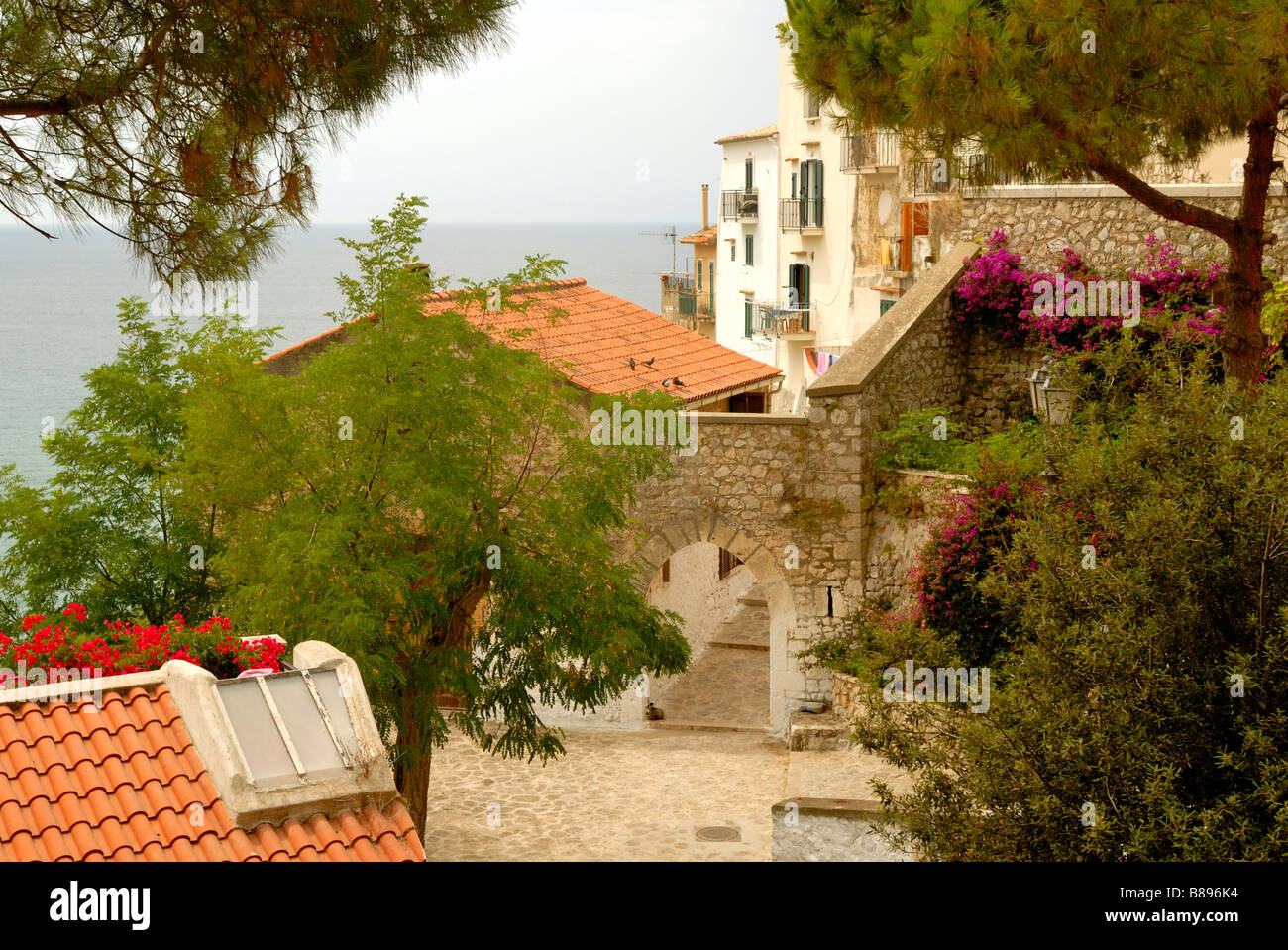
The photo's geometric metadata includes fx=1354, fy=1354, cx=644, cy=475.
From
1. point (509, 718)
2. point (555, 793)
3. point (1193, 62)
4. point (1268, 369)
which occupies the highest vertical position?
point (1193, 62)

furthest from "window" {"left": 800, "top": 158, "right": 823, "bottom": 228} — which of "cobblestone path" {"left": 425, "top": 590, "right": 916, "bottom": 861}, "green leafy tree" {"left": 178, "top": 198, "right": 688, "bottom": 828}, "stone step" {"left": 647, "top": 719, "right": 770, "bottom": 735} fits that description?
"green leafy tree" {"left": 178, "top": 198, "right": 688, "bottom": 828}

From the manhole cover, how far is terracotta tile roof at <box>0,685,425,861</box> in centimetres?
877

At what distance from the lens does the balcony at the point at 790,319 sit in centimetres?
4112

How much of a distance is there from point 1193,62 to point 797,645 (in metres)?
9.67

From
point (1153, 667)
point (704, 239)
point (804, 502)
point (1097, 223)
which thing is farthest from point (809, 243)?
point (1153, 667)

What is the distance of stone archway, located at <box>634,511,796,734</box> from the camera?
19.4 metres

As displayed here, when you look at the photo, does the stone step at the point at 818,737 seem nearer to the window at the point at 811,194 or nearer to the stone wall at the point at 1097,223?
the stone wall at the point at 1097,223

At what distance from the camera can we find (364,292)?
14625 mm

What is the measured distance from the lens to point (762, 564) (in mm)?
19484

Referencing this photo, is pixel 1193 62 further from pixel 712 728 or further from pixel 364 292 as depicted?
pixel 712 728

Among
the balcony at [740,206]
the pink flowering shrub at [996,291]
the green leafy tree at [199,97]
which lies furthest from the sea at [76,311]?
the pink flowering shrub at [996,291]

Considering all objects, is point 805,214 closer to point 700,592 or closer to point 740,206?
point 740,206

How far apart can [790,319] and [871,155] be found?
23.8 feet
